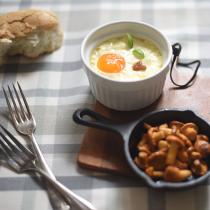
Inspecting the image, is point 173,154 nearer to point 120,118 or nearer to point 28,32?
point 120,118

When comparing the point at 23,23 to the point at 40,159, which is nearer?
the point at 40,159

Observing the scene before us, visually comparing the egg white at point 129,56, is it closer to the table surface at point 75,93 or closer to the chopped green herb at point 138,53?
the chopped green herb at point 138,53

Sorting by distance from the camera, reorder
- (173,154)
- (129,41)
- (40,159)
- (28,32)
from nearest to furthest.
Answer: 1. (173,154)
2. (40,159)
3. (129,41)
4. (28,32)

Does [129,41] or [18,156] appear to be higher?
[129,41]

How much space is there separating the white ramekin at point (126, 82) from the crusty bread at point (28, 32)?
0.18 m

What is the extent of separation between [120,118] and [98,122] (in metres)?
0.09

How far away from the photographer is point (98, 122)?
3.26 feet

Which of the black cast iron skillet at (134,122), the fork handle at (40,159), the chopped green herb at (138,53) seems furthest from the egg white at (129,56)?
the fork handle at (40,159)

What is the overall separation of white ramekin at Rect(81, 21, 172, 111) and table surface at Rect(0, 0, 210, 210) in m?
0.10

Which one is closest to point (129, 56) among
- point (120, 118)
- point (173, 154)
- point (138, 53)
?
point (138, 53)

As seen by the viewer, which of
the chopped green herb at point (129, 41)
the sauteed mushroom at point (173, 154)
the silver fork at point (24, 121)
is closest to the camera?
the sauteed mushroom at point (173, 154)

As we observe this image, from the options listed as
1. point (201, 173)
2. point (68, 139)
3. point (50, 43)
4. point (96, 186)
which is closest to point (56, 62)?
point (50, 43)

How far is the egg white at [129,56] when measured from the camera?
3.43 ft

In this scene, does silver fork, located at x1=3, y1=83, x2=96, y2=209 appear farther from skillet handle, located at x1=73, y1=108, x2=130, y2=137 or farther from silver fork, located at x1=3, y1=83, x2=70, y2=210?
skillet handle, located at x1=73, y1=108, x2=130, y2=137
